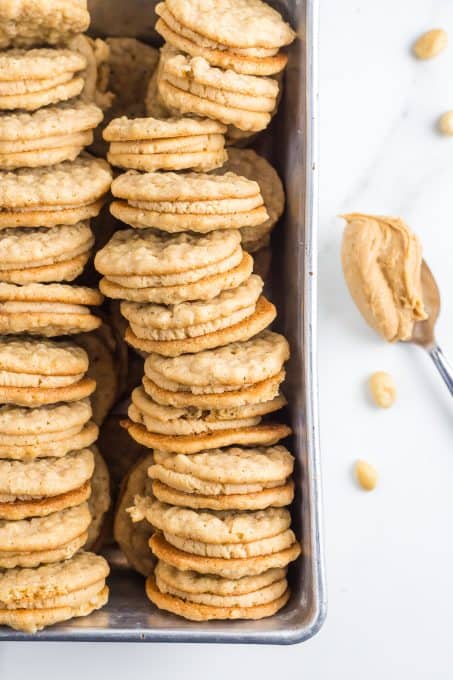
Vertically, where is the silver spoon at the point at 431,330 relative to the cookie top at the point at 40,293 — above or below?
below

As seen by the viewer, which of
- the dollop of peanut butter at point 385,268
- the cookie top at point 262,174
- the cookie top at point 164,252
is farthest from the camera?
the dollop of peanut butter at point 385,268

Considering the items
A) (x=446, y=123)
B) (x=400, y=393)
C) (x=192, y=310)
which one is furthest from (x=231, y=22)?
(x=400, y=393)

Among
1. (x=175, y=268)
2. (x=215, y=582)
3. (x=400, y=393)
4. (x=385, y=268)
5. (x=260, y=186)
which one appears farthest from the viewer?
(x=400, y=393)

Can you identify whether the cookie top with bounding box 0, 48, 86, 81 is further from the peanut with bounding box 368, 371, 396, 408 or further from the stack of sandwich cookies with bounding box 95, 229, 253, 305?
the peanut with bounding box 368, 371, 396, 408

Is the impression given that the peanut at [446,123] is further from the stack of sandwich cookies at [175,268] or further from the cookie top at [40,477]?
the cookie top at [40,477]

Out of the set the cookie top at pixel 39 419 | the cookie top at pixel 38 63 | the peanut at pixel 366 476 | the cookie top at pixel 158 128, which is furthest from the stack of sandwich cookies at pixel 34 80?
the peanut at pixel 366 476

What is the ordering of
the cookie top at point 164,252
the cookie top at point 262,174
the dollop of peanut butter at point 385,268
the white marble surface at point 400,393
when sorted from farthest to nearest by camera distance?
the white marble surface at point 400,393 → the dollop of peanut butter at point 385,268 → the cookie top at point 262,174 → the cookie top at point 164,252

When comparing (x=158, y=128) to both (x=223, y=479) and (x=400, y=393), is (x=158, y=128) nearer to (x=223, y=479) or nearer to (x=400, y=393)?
(x=223, y=479)

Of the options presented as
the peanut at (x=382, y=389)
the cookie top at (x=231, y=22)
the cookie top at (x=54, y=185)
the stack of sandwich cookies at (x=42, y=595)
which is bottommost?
the stack of sandwich cookies at (x=42, y=595)
